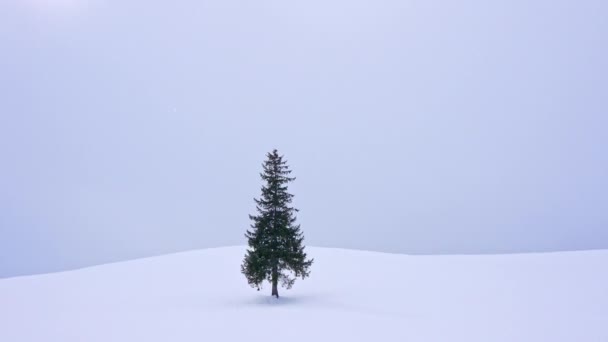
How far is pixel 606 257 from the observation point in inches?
1577

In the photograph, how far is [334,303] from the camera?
25.5m

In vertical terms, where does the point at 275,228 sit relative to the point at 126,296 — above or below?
above

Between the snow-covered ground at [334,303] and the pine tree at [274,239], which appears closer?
the snow-covered ground at [334,303]

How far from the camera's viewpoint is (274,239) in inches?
1091

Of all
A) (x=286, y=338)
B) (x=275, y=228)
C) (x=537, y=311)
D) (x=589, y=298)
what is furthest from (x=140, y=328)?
(x=589, y=298)

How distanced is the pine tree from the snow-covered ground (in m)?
1.82

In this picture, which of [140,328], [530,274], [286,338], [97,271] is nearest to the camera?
→ [286,338]

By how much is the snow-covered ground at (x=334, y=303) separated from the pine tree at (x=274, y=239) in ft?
→ 5.97

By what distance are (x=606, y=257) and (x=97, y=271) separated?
53777 millimetres

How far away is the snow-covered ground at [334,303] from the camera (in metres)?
19.0

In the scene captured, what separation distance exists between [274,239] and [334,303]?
5.87m

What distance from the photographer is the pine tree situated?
26984mm

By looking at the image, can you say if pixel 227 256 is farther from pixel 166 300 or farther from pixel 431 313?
pixel 431 313

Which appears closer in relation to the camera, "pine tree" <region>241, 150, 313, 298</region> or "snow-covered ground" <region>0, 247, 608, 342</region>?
"snow-covered ground" <region>0, 247, 608, 342</region>
